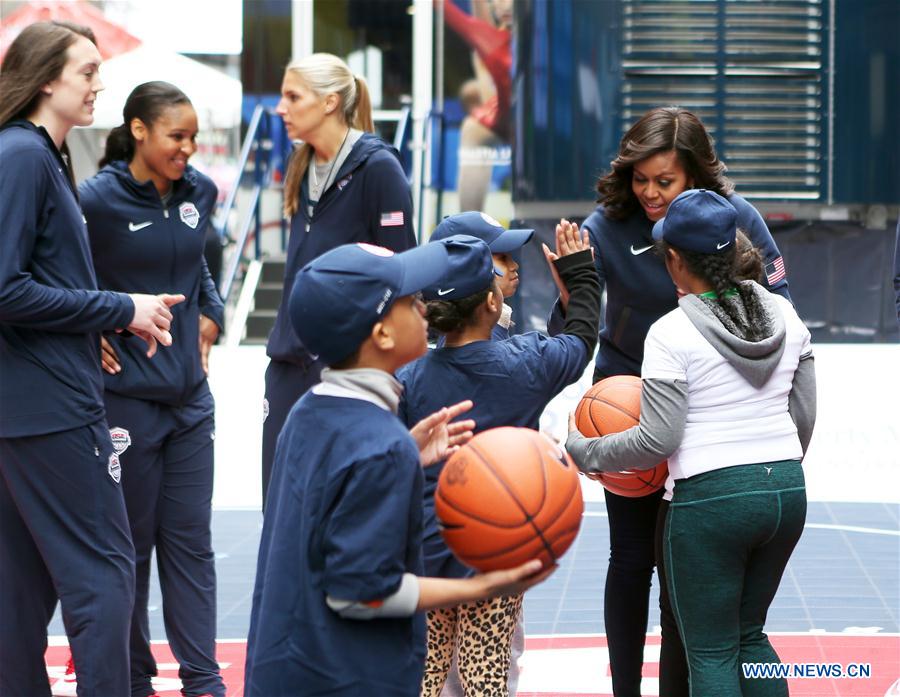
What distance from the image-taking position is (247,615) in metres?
6.61

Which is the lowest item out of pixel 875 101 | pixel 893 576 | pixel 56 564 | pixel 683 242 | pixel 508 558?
pixel 893 576

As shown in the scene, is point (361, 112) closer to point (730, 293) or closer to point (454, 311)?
point (454, 311)

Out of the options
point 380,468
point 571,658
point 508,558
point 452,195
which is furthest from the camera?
point 452,195

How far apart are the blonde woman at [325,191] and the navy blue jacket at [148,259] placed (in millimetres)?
388

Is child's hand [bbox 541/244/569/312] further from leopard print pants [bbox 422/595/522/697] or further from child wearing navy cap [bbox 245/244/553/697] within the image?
child wearing navy cap [bbox 245/244/553/697]

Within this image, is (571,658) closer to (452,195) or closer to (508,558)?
(508,558)

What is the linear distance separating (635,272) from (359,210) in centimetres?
97

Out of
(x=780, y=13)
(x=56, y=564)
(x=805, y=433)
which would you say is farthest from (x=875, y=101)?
(x=56, y=564)

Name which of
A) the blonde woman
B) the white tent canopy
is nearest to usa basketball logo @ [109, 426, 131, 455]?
the blonde woman

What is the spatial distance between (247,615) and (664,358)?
346 centimetres

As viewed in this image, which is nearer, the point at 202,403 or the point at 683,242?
the point at 683,242

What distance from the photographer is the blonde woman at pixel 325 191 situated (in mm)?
4789

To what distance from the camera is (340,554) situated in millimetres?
2754

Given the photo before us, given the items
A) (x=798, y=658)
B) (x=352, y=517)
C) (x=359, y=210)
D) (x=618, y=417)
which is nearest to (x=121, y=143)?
(x=359, y=210)
